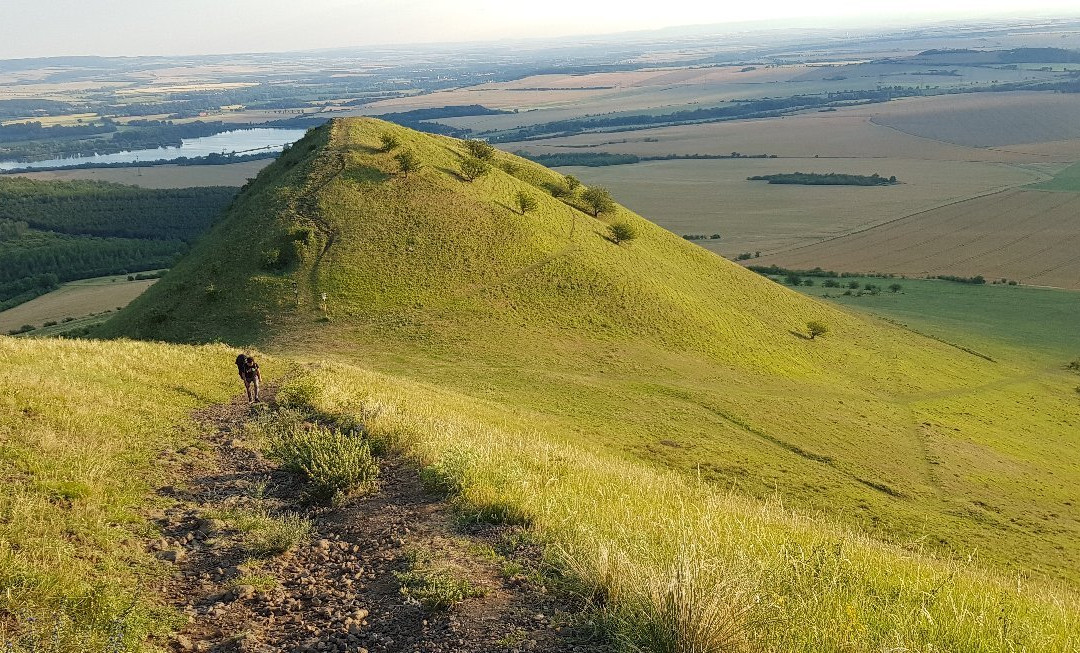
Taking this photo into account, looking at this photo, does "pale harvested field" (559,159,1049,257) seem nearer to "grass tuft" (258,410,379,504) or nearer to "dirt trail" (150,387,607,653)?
"grass tuft" (258,410,379,504)

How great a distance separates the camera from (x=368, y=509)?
1042 cm

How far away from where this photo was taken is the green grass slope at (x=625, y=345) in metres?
27.2

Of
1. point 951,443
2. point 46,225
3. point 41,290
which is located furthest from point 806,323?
point 46,225

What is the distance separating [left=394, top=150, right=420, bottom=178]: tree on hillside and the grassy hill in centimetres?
68

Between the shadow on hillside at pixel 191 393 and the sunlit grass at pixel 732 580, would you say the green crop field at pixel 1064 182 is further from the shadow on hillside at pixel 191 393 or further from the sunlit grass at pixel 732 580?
the shadow on hillside at pixel 191 393

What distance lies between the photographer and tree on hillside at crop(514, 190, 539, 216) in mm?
54938

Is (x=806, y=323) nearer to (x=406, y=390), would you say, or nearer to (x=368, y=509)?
(x=406, y=390)

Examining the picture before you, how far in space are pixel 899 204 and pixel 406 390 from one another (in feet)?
Answer: 461

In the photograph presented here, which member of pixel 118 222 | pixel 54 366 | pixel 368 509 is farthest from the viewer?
pixel 118 222

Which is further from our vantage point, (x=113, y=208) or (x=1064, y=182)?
(x=113, y=208)

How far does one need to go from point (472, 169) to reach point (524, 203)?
692 centimetres

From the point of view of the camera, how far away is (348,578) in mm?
8242

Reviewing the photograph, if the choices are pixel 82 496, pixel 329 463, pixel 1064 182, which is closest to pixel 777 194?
pixel 1064 182

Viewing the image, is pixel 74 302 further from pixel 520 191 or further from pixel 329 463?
pixel 329 463
